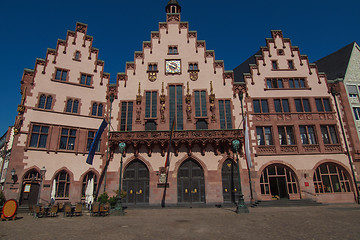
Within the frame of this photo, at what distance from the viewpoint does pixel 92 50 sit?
1148 inches

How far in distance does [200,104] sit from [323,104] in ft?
50.9

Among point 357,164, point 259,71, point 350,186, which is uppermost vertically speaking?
point 259,71

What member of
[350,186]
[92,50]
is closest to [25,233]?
[92,50]

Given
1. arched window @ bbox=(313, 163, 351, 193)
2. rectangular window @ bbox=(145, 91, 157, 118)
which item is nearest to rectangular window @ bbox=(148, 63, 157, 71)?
rectangular window @ bbox=(145, 91, 157, 118)

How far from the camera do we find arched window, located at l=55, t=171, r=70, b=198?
2369 centimetres

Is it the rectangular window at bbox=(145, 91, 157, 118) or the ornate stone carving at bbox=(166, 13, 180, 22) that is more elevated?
the ornate stone carving at bbox=(166, 13, 180, 22)

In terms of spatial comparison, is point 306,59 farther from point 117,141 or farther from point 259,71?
point 117,141

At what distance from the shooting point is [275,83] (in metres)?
29.0

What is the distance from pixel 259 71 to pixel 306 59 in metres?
6.66

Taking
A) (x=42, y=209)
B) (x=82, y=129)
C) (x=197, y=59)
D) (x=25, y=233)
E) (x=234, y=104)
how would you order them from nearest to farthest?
1. (x=25, y=233)
2. (x=42, y=209)
3. (x=82, y=129)
4. (x=234, y=104)
5. (x=197, y=59)

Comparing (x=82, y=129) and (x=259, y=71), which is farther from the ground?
(x=259, y=71)

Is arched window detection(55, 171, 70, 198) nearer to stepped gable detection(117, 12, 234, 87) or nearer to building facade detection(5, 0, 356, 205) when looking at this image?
building facade detection(5, 0, 356, 205)

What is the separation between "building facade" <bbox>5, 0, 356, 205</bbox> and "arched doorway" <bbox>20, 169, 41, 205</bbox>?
10 centimetres

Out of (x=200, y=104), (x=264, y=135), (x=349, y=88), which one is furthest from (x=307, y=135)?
(x=200, y=104)
